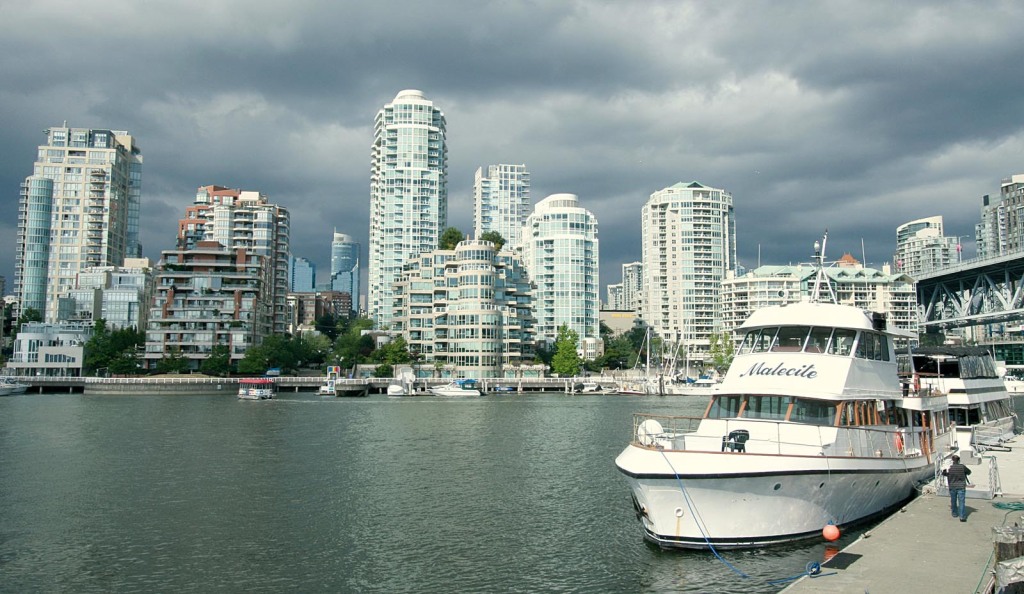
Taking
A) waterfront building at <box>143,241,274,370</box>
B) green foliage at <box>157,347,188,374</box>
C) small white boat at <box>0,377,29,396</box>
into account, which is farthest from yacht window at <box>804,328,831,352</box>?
small white boat at <box>0,377,29,396</box>

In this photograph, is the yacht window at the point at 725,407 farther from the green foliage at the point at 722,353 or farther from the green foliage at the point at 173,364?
the green foliage at the point at 722,353

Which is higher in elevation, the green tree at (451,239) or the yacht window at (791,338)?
the green tree at (451,239)

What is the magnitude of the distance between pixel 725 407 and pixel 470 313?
108 metres

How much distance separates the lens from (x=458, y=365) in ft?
438

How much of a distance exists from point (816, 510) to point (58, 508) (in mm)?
28303

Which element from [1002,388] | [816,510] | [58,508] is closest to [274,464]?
[58,508]

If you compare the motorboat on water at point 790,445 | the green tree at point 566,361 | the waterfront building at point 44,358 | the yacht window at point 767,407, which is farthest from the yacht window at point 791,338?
the waterfront building at point 44,358

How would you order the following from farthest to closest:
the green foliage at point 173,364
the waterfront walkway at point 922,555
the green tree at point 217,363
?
the green tree at point 217,363 → the green foliage at point 173,364 → the waterfront walkway at point 922,555

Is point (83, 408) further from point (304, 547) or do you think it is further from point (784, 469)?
point (784, 469)

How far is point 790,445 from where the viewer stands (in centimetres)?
2253

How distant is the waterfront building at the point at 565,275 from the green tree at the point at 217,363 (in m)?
69.6

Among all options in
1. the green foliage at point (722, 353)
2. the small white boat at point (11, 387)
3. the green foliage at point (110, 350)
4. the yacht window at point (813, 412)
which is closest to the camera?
the yacht window at point (813, 412)

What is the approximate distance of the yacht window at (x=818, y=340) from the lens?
2509 centimetres

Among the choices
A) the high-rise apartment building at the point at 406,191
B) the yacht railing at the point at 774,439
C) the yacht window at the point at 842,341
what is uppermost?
the high-rise apartment building at the point at 406,191
